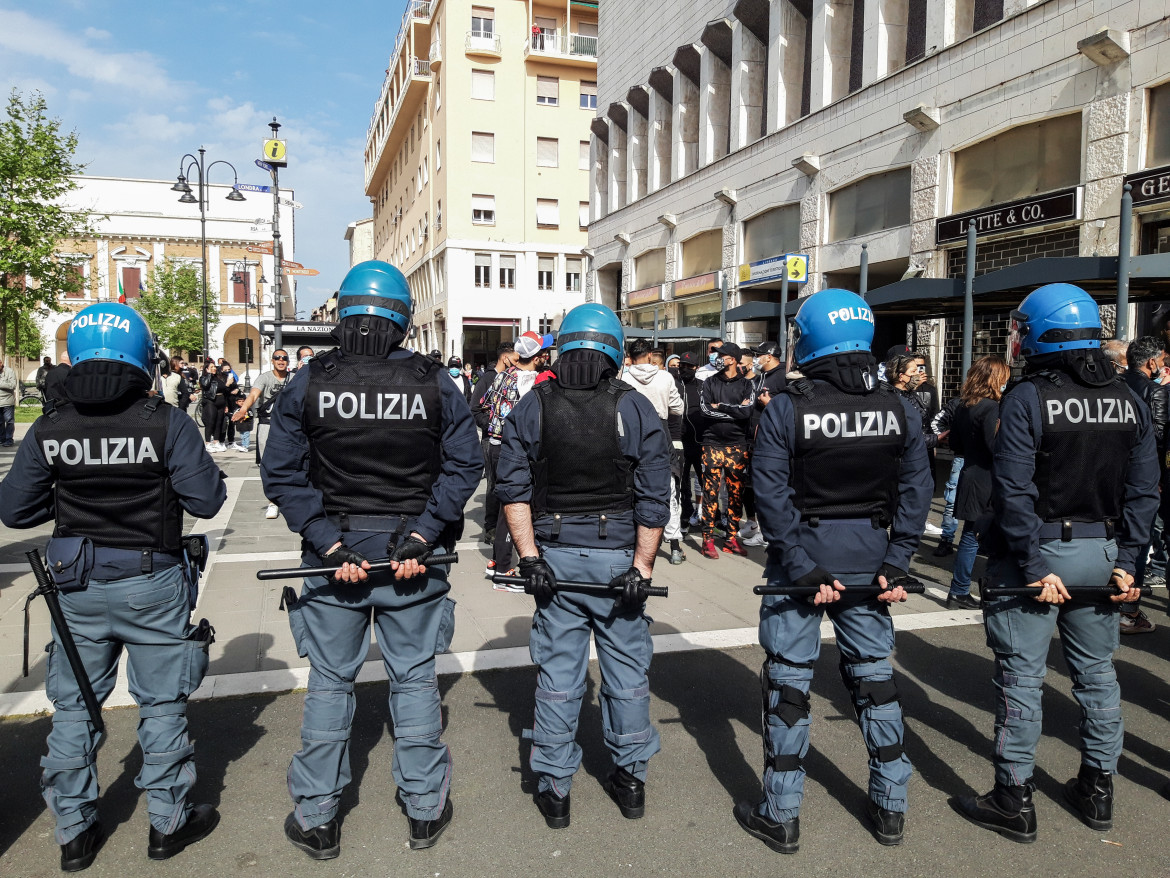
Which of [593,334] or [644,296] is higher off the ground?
[644,296]

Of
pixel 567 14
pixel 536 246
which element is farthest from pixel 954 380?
pixel 567 14

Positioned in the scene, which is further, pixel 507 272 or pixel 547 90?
pixel 507 272

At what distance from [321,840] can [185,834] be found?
1.62ft

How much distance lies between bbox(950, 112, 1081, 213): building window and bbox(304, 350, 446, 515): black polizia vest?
42.0 ft

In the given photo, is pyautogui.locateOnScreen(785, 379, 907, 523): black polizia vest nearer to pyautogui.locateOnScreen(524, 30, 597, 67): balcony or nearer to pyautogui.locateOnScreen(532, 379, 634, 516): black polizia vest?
pyautogui.locateOnScreen(532, 379, 634, 516): black polizia vest

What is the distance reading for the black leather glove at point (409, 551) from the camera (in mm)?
2977

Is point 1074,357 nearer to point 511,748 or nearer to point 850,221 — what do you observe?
point 511,748

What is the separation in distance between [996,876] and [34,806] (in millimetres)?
3512

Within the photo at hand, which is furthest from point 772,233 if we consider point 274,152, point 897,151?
point 274,152

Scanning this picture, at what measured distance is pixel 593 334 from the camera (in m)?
3.38

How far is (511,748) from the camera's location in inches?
150

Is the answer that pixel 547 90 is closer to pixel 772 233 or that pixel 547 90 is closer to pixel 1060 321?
pixel 772 233

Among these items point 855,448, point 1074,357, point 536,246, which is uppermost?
point 536,246

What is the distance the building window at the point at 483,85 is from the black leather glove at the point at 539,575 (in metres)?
41.3
